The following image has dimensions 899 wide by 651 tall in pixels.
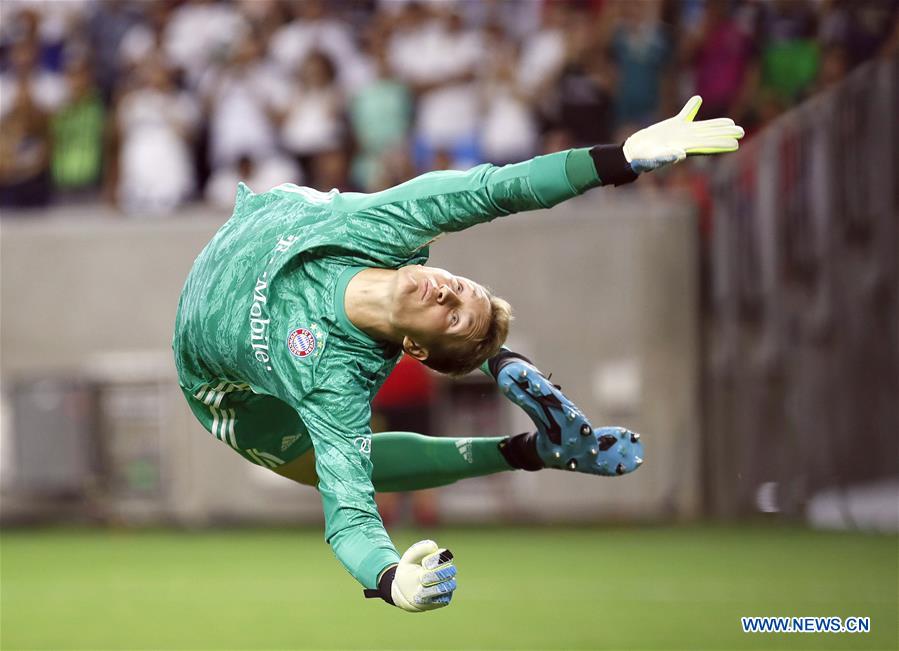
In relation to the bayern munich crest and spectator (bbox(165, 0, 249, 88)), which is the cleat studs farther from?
spectator (bbox(165, 0, 249, 88))

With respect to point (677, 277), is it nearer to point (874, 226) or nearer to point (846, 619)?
point (874, 226)

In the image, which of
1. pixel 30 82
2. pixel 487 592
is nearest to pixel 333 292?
pixel 487 592

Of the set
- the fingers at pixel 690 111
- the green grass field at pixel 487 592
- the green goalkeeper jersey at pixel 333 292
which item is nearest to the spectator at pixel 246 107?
the green grass field at pixel 487 592

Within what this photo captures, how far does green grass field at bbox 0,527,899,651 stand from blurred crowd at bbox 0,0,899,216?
317 centimetres

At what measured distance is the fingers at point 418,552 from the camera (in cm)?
408

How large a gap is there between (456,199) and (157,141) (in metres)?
8.42

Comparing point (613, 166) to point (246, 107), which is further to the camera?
point (246, 107)

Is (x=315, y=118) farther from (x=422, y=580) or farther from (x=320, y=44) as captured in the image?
(x=422, y=580)

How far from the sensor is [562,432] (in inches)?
207

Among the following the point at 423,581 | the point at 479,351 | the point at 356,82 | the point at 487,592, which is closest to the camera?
the point at 423,581

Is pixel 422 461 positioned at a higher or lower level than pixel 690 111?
lower

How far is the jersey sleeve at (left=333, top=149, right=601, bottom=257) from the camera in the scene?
4.22 metres

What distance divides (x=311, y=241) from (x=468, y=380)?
23.1ft

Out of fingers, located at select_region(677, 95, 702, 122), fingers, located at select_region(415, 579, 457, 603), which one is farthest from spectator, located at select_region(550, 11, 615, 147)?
fingers, located at select_region(415, 579, 457, 603)
